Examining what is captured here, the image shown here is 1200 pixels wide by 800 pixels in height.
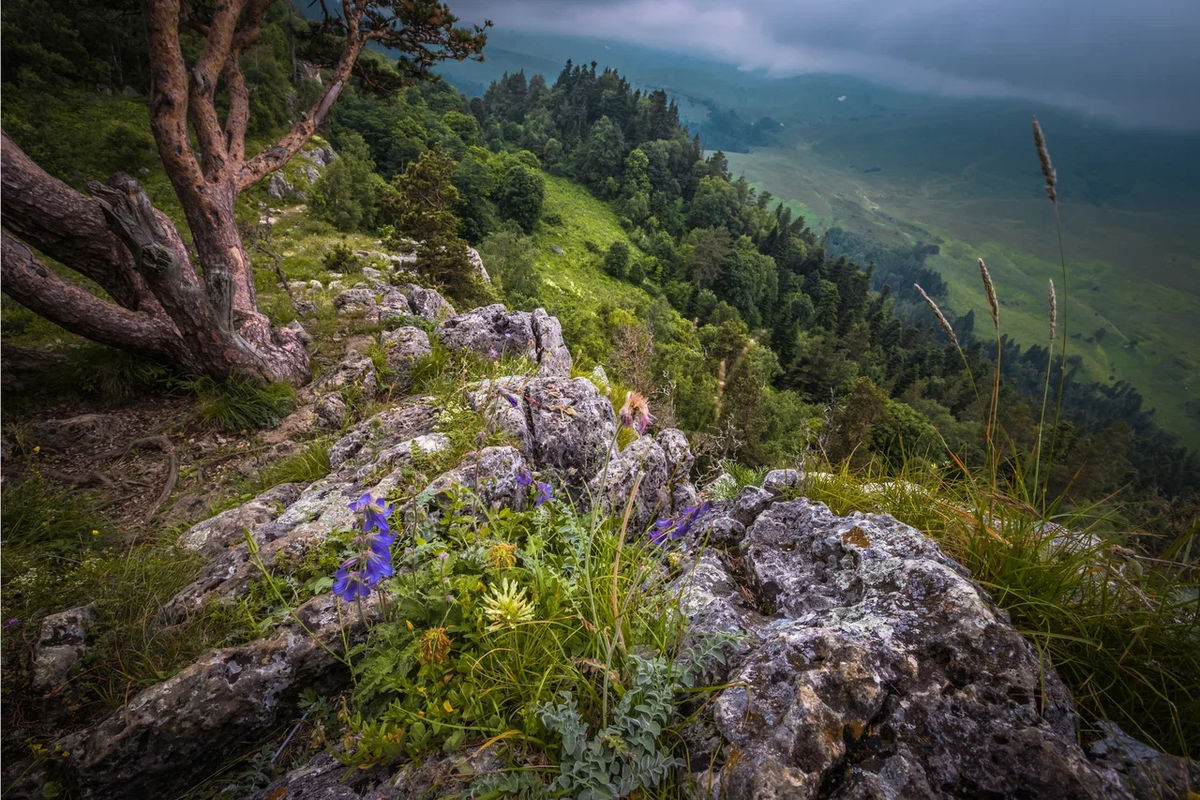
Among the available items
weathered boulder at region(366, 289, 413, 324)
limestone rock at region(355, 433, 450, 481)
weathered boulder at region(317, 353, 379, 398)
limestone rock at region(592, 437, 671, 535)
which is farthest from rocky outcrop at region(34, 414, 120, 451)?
Answer: limestone rock at region(592, 437, 671, 535)

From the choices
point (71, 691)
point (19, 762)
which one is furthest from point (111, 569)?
point (19, 762)

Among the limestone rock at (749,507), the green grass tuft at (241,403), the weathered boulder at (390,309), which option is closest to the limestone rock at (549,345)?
the weathered boulder at (390,309)

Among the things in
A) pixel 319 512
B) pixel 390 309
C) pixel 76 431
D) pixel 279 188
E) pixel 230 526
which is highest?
pixel 279 188

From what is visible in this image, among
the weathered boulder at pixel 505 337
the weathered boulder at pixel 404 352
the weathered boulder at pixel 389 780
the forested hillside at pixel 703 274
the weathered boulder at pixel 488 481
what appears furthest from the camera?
the forested hillside at pixel 703 274

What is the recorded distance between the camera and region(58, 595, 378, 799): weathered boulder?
2.47 metres

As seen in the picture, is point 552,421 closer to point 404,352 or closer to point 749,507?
point 749,507

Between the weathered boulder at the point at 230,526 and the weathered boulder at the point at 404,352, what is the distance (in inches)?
99.9

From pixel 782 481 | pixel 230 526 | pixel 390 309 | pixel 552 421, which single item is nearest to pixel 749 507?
pixel 782 481

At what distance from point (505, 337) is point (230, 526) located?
4553 millimetres

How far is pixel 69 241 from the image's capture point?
6289mm

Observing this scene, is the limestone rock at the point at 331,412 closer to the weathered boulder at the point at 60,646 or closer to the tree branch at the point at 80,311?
the tree branch at the point at 80,311

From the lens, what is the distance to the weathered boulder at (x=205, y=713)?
2.47 m

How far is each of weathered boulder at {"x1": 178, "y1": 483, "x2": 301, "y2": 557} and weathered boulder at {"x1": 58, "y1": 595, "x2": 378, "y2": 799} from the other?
155 centimetres

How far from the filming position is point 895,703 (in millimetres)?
1990
